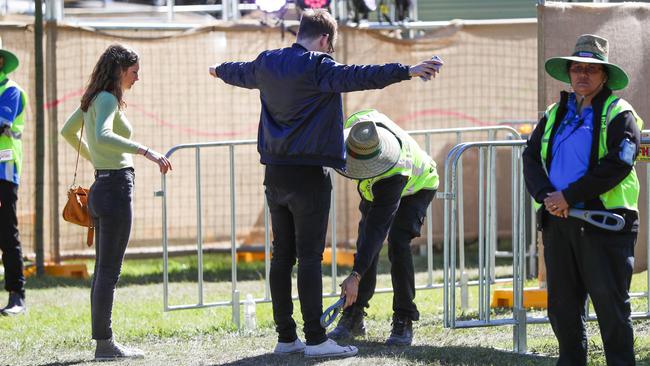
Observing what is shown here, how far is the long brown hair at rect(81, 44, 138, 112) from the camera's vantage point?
20.7 ft

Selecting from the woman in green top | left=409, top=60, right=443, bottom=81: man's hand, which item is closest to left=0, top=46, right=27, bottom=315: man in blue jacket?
the woman in green top

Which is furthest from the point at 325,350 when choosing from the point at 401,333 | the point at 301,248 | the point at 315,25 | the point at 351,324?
the point at 315,25

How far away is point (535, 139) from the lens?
5652mm

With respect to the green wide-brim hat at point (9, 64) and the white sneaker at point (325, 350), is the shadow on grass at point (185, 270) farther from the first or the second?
the white sneaker at point (325, 350)

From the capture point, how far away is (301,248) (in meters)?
6.09

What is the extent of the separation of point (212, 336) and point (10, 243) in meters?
1.94

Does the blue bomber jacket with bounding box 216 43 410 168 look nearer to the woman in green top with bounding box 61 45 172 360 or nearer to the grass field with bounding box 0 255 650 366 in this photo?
the woman in green top with bounding box 61 45 172 360

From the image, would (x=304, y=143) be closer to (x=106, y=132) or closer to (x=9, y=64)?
(x=106, y=132)

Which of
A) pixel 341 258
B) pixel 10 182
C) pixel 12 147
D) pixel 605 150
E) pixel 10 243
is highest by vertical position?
pixel 12 147

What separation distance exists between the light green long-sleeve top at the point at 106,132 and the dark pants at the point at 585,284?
2307 millimetres

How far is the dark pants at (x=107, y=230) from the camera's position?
6352mm

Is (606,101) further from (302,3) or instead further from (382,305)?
(302,3)

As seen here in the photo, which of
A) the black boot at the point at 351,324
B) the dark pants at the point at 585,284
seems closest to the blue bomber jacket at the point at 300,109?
the dark pants at the point at 585,284

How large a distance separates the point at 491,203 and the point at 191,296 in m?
3.28
